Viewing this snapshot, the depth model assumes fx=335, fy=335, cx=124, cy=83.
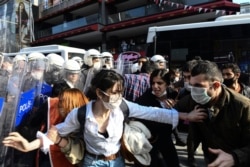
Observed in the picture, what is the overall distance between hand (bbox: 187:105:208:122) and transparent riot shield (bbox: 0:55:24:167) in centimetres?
155

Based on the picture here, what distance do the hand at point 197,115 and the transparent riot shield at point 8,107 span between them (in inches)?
61.0

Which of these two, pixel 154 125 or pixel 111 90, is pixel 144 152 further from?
pixel 111 90

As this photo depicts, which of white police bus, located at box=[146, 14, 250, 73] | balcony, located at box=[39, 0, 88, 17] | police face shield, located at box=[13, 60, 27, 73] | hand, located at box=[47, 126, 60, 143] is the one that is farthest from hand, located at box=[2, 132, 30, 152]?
balcony, located at box=[39, 0, 88, 17]

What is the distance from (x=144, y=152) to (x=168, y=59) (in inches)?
294

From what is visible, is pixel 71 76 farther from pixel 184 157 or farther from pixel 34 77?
pixel 184 157

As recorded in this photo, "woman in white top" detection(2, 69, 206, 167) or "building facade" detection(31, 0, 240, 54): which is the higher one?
"building facade" detection(31, 0, 240, 54)

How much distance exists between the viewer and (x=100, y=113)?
2744mm

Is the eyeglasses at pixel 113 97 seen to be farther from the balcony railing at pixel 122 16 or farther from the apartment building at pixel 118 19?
the balcony railing at pixel 122 16

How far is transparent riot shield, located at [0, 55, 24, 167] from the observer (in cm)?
287

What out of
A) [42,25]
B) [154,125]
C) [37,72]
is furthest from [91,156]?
[42,25]

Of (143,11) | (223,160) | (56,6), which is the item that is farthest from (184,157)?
(56,6)

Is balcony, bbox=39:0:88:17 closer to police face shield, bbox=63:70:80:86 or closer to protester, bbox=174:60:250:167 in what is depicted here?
police face shield, bbox=63:70:80:86

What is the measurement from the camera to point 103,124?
2.73m

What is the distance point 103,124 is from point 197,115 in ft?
2.51
